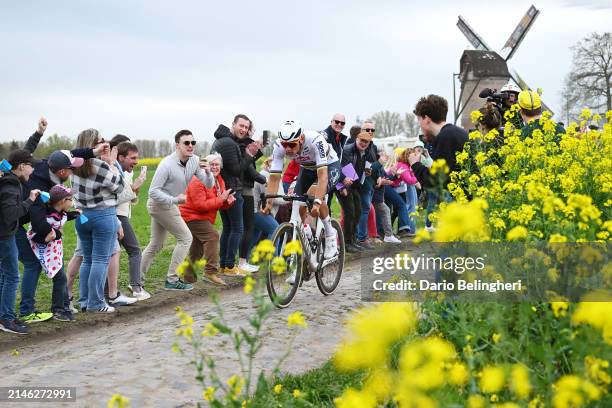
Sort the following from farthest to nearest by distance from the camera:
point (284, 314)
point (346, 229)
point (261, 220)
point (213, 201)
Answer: point (346, 229), point (261, 220), point (213, 201), point (284, 314)

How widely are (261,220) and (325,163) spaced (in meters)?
3.03

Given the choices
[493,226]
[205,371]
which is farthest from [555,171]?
[205,371]

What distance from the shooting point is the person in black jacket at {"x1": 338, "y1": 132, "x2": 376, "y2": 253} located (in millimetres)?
13875

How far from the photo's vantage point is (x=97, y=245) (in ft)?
29.9

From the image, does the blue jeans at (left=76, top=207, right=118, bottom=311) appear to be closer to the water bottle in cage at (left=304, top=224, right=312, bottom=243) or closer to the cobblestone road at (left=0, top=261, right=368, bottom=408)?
the cobblestone road at (left=0, top=261, right=368, bottom=408)

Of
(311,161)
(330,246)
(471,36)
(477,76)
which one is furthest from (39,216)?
(471,36)

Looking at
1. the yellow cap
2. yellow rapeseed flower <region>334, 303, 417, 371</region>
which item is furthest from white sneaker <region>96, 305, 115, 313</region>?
yellow rapeseed flower <region>334, 303, 417, 371</region>

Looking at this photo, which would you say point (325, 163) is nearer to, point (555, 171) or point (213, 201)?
point (213, 201)

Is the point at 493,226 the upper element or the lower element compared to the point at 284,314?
upper

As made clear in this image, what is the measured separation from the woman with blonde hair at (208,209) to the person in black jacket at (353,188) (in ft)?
10.6

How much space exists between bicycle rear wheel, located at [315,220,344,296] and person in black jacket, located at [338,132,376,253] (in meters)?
3.14

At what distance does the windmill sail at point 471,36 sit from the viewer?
52931 mm

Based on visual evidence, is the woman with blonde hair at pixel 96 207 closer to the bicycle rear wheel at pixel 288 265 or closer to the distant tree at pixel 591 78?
the bicycle rear wheel at pixel 288 265

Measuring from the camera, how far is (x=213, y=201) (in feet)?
35.4
